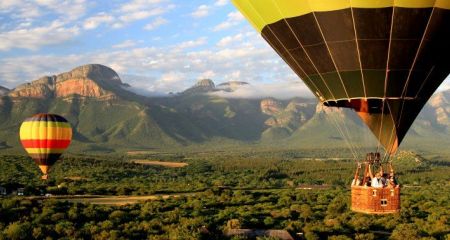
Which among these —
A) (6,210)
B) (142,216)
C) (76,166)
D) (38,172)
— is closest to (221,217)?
(142,216)

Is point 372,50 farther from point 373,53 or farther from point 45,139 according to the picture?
point 45,139

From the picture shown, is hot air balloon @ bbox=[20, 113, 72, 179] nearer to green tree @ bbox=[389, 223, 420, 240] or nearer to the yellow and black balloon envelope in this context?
green tree @ bbox=[389, 223, 420, 240]

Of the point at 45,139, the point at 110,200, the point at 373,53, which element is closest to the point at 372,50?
the point at 373,53

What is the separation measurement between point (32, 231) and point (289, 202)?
139 feet

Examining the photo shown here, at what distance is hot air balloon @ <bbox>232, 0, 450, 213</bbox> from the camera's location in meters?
19.8

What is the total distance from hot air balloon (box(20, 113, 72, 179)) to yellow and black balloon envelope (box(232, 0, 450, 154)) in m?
52.6

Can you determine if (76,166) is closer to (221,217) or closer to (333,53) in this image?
(221,217)

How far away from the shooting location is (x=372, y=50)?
20.4 m

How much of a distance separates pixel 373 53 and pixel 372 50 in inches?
4.6

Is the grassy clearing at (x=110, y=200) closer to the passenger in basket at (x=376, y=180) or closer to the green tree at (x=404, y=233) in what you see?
the green tree at (x=404, y=233)

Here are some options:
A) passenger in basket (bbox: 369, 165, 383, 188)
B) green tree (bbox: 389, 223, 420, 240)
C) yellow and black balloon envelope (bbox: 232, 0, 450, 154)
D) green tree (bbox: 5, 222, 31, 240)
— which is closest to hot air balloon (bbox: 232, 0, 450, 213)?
yellow and black balloon envelope (bbox: 232, 0, 450, 154)

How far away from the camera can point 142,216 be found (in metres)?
53.5

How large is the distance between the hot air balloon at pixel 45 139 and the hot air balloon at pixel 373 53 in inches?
2062

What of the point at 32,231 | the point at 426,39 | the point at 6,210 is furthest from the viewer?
the point at 6,210
